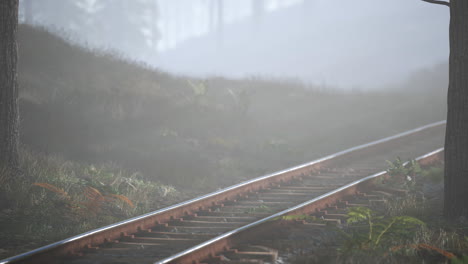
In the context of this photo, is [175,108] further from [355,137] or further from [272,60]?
[272,60]

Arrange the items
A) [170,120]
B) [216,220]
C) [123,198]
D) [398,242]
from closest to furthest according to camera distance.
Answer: [398,242] → [216,220] → [123,198] → [170,120]

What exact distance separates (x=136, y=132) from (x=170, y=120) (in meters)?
1.47

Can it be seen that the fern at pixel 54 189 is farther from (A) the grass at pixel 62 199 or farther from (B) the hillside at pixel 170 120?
(B) the hillside at pixel 170 120

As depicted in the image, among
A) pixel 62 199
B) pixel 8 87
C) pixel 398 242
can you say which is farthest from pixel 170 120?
pixel 398 242

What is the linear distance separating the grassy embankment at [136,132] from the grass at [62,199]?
0.07 ft

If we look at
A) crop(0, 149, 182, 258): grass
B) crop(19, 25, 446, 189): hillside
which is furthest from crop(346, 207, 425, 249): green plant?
crop(19, 25, 446, 189): hillside

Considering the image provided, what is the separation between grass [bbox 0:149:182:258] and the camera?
5.96 m

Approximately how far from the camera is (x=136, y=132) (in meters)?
12.7

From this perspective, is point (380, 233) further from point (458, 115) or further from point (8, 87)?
point (8, 87)

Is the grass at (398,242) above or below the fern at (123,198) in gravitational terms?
below

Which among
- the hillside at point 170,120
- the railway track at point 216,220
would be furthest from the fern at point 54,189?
the hillside at point 170,120

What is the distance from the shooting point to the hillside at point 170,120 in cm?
1058

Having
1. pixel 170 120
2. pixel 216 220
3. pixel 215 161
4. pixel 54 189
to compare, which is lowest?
pixel 216 220

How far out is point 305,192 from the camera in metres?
8.69
